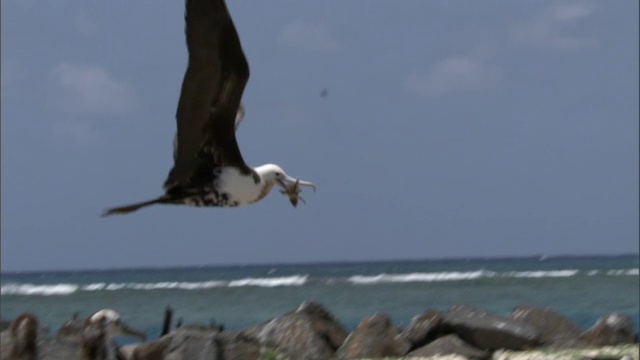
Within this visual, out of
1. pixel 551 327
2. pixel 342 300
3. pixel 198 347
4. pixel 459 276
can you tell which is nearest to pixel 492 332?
pixel 551 327

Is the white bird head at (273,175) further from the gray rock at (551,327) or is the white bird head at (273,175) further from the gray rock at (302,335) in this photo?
the gray rock at (551,327)

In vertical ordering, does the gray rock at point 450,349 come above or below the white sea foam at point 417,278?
above

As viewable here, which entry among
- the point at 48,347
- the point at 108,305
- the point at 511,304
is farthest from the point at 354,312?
the point at 48,347

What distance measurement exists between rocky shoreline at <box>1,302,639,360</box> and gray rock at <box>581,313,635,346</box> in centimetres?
1

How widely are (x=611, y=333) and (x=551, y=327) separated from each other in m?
0.62

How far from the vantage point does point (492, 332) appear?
34.8 ft

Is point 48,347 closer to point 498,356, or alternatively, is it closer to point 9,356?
point 9,356

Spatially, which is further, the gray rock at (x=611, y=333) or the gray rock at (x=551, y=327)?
the gray rock at (x=611, y=333)

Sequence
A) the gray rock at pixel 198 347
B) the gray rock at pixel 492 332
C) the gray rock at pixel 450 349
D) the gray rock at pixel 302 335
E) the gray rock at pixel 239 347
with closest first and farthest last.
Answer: the gray rock at pixel 198 347, the gray rock at pixel 239 347, the gray rock at pixel 450 349, the gray rock at pixel 302 335, the gray rock at pixel 492 332


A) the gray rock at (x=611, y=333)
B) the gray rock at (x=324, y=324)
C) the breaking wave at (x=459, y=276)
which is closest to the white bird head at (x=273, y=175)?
the gray rock at (x=324, y=324)

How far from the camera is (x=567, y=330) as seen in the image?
11359mm

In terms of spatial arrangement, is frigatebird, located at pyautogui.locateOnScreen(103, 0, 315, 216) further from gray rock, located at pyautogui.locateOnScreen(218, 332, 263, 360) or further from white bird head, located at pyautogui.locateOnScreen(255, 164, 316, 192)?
gray rock, located at pyautogui.locateOnScreen(218, 332, 263, 360)

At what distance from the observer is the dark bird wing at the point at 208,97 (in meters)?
4.99

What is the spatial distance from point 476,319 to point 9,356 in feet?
12.8
